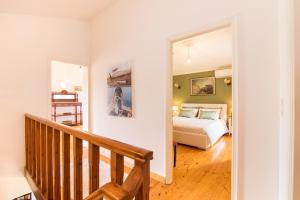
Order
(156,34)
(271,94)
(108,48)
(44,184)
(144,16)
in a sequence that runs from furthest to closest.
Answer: (108,48) < (144,16) < (156,34) < (44,184) < (271,94)

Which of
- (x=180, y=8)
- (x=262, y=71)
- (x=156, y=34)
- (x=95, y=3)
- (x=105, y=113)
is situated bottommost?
(x=105, y=113)

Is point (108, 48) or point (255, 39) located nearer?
point (255, 39)

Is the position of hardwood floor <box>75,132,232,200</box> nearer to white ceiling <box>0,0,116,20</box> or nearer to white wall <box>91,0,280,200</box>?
white wall <box>91,0,280,200</box>

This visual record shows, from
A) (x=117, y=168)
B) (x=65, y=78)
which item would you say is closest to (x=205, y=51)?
(x=117, y=168)

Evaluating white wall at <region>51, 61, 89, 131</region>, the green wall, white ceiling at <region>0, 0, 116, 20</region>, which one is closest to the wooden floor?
the green wall

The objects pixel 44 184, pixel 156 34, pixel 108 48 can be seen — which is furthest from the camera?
pixel 108 48

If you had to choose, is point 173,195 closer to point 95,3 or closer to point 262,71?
point 262,71

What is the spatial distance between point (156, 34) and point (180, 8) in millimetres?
443

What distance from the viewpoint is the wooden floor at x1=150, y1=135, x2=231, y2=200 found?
6.40 feet

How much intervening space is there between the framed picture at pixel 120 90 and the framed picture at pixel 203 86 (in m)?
3.90

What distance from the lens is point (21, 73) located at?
2.72 m

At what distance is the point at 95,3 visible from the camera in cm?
289

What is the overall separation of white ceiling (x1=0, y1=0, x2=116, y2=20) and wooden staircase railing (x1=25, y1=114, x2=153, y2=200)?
5.53ft

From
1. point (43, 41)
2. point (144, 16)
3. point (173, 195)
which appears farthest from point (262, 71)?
point (43, 41)
